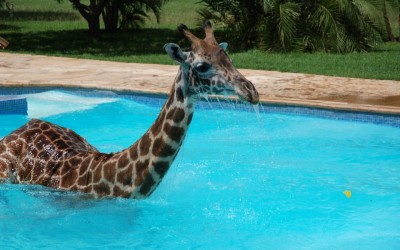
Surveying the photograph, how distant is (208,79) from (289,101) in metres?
5.18

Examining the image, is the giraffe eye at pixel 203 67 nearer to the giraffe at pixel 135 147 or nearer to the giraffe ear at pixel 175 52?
the giraffe at pixel 135 147

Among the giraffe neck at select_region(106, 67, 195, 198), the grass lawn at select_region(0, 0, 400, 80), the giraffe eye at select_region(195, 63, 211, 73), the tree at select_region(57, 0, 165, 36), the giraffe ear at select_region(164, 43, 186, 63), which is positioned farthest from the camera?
the tree at select_region(57, 0, 165, 36)

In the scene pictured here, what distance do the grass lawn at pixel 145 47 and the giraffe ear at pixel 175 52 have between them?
7.83 m

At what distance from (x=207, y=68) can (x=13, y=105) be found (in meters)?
6.32

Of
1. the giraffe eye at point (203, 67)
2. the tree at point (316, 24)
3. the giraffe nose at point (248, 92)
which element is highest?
the giraffe eye at point (203, 67)

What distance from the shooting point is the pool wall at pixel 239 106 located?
396 inches

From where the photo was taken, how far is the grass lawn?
13.9 m

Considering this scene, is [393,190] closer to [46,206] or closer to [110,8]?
[46,206]

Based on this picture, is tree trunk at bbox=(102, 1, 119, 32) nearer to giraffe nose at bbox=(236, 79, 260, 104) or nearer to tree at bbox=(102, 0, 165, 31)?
tree at bbox=(102, 0, 165, 31)

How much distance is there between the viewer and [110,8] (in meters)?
21.2

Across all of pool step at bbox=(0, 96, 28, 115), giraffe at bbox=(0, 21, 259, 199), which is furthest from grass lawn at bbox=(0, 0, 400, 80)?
giraffe at bbox=(0, 21, 259, 199)

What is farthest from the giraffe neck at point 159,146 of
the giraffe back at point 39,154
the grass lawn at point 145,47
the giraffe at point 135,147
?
the grass lawn at point 145,47

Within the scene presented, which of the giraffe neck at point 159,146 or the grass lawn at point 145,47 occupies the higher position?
the giraffe neck at point 159,146

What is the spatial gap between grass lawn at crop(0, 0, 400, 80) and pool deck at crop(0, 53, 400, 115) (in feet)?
3.02
